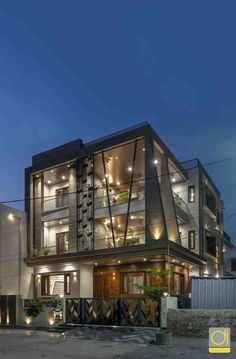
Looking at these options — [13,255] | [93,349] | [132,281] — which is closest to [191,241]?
[132,281]

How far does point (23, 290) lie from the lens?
29422 millimetres

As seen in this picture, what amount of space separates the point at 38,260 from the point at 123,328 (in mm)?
11224

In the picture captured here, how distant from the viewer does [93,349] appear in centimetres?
1497

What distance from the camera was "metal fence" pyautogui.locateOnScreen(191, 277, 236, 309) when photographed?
1812cm

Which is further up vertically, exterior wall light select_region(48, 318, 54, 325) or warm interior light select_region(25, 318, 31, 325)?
exterior wall light select_region(48, 318, 54, 325)

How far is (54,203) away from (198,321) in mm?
17473

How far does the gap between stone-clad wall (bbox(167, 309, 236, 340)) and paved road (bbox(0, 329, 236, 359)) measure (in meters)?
0.65

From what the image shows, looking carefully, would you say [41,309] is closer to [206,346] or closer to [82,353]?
[82,353]

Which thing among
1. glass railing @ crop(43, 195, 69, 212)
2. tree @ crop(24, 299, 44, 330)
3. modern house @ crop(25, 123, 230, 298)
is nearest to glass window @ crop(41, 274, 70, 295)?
modern house @ crop(25, 123, 230, 298)

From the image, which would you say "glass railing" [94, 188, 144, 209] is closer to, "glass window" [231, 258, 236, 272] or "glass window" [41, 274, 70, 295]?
"glass window" [41, 274, 70, 295]

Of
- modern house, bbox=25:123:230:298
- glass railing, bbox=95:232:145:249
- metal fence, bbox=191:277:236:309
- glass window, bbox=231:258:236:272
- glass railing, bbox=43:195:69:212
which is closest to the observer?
metal fence, bbox=191:277:236:309

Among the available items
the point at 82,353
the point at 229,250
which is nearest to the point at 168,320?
→ the point at 82,353

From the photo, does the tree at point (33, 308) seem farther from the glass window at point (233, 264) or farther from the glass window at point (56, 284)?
the glass window at point (233, 264)

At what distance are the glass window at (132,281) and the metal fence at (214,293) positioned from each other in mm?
8209
